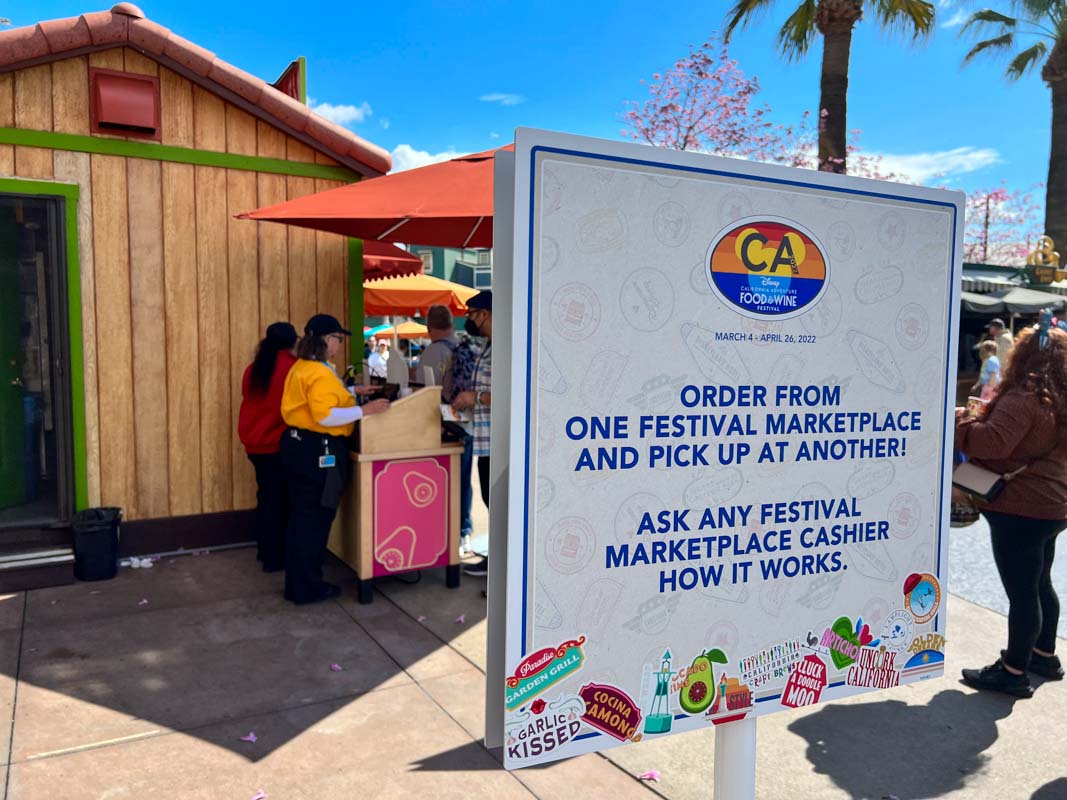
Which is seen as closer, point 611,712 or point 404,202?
point 611,712

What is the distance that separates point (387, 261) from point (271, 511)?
218 inches

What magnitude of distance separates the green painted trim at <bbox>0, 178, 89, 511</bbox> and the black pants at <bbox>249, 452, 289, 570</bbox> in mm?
1114

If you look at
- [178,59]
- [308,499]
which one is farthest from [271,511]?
[178,59]

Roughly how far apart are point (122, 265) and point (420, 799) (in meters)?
4.26

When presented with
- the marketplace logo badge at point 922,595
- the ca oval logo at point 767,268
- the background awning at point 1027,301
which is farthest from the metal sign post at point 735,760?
the background awning at point 1027,301

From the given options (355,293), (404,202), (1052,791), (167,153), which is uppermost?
(167,153)

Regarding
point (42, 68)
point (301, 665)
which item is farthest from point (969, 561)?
point (42, 68)

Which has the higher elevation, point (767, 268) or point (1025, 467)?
point (767, 268)

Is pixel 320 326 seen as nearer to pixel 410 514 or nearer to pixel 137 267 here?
pixel 410 514

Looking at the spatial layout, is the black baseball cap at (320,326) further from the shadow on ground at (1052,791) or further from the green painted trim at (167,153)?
the shadow on ground at (1052,791)

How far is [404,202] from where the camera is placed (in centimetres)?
477

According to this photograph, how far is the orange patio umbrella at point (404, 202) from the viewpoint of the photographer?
453cm

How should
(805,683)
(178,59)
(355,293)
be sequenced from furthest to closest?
1. (355,293)
2. (178,59)
3. (805,683)

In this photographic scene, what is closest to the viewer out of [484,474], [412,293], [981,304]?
[484,474]
